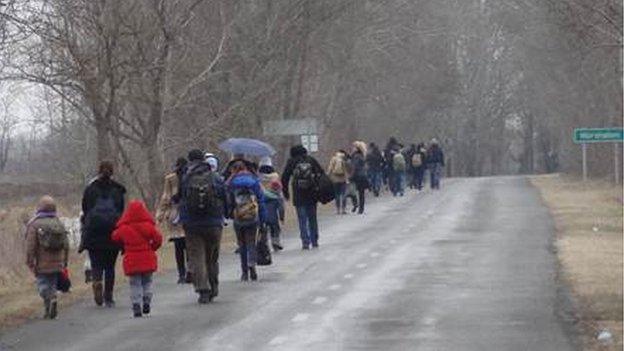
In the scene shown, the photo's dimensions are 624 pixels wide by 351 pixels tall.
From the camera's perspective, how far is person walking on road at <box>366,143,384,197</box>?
5264 centimetres

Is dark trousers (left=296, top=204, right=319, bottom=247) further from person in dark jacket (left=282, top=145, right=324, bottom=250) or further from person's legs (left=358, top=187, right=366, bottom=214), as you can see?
person's legs (left=358, top=187, right=366, bottom=214)

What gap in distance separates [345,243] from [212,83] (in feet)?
49.8

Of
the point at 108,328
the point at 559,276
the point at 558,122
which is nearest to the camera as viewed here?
the point at 108,328

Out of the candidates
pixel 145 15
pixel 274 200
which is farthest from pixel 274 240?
pixel 145 15

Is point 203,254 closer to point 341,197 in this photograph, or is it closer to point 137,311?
point 137,311

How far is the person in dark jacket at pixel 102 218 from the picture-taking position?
64.0ft

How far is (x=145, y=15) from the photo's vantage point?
33.7m

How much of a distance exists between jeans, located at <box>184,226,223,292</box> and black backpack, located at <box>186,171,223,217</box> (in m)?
0.24

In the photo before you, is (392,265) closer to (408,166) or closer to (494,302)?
(494,302)

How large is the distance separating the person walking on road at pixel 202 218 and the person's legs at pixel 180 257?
2.15m

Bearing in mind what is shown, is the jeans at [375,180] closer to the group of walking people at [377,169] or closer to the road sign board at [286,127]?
the group of walking people at [377,169]

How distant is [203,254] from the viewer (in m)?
19.7

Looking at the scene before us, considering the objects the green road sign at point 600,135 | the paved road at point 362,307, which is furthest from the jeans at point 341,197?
the paved road at point 362,307

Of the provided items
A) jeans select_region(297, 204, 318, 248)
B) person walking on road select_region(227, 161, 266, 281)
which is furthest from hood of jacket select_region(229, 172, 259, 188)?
jeans select_region(297, 204, 318, 248)
